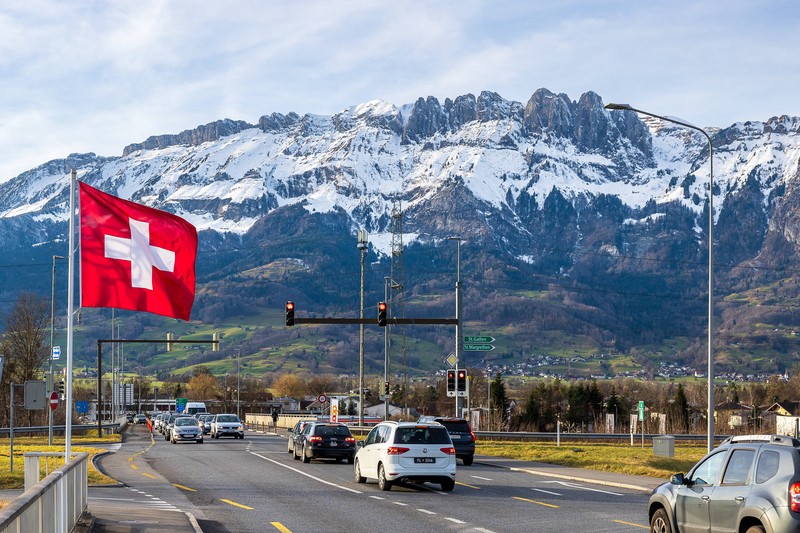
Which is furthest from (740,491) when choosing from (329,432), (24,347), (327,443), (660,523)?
(24,347)

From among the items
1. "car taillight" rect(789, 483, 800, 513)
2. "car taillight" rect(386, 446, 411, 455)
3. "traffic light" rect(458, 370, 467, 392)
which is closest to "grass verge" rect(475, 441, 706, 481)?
"traffic light" rect(458, 370, 467, 392)

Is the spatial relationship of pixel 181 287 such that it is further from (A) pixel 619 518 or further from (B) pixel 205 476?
(B) pixel 205 476

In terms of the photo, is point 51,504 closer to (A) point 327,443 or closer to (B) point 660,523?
→ (B) point 660,523

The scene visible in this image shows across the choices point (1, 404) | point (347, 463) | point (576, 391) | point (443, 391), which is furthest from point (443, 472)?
point (443, 391)

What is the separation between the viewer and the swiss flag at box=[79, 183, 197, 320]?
21.0m

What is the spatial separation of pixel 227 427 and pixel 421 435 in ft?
149

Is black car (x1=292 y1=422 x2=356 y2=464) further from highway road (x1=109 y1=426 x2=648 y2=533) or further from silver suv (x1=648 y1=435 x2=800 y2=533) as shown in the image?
silver suv (x1=648 y1=435 x2=800 y2=533)

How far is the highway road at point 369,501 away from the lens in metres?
21.1

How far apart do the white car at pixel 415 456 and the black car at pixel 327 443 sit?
535 inches

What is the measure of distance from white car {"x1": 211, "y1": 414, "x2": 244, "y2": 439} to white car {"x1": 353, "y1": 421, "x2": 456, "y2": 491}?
1747 inches

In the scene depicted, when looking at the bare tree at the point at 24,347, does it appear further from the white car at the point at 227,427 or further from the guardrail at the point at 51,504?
the guardrail at the point at 51,504

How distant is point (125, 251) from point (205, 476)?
16.1 meters

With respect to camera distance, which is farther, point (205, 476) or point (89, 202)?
point (205, 476)

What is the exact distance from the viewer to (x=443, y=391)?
547 feet
